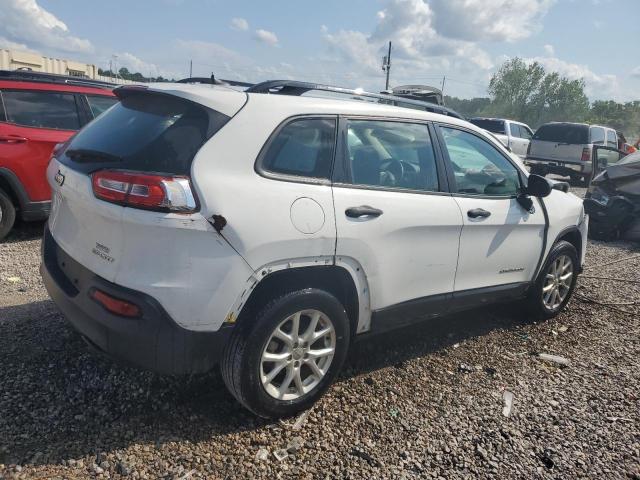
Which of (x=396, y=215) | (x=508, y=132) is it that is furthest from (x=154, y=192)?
(x=508, y=132)

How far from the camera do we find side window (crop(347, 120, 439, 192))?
9.81ft

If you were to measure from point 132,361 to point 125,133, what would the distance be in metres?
1.18

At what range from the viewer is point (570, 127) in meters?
15.5

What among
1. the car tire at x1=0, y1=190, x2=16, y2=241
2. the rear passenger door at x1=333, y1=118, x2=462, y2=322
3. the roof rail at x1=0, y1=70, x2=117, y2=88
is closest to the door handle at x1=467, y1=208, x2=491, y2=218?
the rear passenger door at x1=333, y1=118, x2=462, y2=322

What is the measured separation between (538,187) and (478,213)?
0.80 m

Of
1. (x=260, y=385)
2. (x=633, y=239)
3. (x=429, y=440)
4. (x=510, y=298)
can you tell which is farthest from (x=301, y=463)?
(x=633, y=239)

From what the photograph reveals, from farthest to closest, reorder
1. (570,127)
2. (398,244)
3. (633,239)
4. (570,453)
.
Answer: (570,127) < (633,239) < (398,244) < (570,453)

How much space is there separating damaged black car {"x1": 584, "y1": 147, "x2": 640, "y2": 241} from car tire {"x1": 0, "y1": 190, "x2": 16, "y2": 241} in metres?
8.26

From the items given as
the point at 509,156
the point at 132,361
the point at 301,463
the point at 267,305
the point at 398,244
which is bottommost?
the point at 301,463

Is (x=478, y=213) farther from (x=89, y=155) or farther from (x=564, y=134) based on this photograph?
(x=564, y=134)

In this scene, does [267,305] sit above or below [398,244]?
below

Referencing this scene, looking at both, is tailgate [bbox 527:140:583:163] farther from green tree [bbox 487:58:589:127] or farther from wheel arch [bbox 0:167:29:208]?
green tree [bbox 487:58:589:127]

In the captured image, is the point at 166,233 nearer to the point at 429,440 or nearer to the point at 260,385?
the point at 260,385

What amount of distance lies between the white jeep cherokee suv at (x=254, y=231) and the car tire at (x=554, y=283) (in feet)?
4.05
